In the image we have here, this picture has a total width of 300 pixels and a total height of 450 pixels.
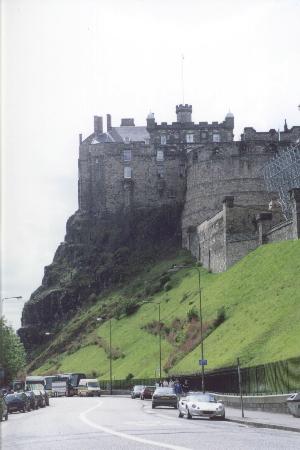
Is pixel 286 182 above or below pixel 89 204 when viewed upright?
below

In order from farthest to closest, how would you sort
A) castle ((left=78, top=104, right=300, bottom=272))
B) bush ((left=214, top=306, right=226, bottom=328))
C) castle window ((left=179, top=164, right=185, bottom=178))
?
1. castle window ((left=179, top=164, right=185, bottom=178))
2. castle ((left=78, top=104, right=300, bottom=272))
3. bush ((left=214, top=306, right=226, bottom=328))

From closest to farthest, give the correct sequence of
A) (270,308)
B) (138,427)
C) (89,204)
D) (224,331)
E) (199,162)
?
(138,427) → (270,308) → (224,331) → (199,162) → (89,204)

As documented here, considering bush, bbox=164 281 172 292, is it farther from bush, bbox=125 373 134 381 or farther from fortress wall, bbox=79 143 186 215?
fortress wall, bbox=79 143 186 215

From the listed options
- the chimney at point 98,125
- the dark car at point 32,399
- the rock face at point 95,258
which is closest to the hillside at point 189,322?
the rock face at point 95,258

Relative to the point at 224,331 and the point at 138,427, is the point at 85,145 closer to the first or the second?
the point at 224,331

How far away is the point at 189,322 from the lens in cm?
9400

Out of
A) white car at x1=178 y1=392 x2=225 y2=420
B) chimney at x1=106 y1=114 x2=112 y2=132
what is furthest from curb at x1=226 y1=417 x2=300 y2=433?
chimney at x1=106 y1=114 x2=112 y2=132

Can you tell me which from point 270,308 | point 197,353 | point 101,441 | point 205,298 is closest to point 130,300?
point 205,298

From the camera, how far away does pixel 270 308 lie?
73.0 meters

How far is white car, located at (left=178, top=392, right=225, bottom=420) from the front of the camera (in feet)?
130

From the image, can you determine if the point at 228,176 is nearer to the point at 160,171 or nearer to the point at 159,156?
the point at 160,171

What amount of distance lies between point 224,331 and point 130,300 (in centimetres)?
4735

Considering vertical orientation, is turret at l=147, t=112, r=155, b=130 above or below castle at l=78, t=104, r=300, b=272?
above

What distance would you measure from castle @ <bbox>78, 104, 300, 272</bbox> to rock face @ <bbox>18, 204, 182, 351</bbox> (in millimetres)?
2524
